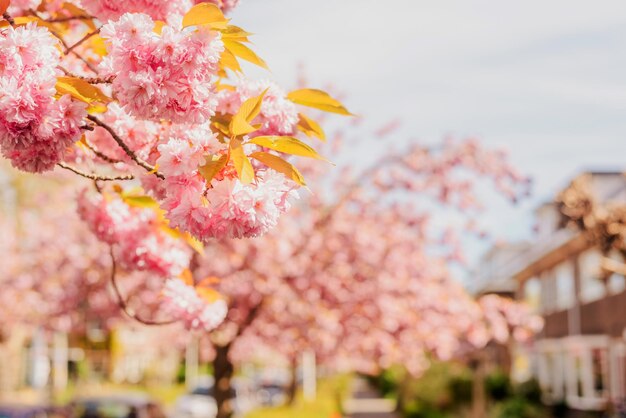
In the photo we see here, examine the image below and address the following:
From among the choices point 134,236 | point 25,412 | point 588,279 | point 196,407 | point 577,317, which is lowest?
point 196,407

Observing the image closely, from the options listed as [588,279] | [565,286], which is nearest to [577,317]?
[588,279]

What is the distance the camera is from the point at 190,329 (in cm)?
594

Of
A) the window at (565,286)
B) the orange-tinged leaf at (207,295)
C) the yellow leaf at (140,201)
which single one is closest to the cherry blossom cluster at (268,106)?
the yellow leaf at (140,201)

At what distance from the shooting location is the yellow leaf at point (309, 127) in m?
4.60

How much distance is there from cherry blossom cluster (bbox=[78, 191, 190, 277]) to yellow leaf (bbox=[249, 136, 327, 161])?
2298 mm

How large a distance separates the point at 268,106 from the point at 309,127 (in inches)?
18.1

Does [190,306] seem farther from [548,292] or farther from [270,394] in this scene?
[270,394]

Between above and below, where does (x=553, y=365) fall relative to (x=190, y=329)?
below

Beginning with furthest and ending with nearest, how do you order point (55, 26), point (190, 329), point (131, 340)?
1. point (131, 340)
2. point (190, 329)
3. point (55, 26)

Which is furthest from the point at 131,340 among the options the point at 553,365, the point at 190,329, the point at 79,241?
the point at 190,329

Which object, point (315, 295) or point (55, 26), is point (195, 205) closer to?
point (55, 26)

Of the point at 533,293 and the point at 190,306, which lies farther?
the point at 533,293

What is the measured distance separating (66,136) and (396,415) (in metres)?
34.6

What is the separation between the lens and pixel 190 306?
226 inches
